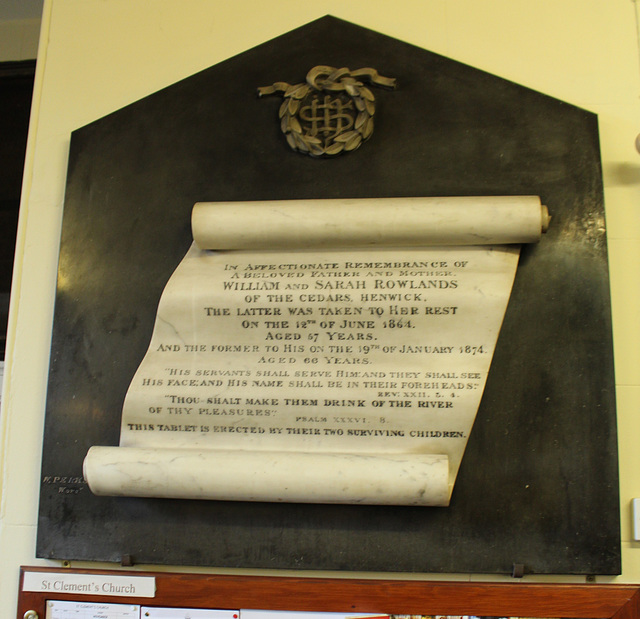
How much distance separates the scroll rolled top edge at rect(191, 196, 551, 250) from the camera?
60.5 inches

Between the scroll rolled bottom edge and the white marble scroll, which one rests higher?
the white marble scroll

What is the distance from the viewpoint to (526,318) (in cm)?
158

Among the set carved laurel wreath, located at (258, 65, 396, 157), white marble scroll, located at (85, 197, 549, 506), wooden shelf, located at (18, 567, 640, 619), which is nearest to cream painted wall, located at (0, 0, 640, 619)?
wooden shelf, located at (18, 567, 640, 619)

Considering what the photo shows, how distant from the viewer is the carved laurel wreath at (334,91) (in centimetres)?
172

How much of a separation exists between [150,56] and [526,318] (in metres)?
1.39

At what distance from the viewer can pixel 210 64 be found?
1910 mm

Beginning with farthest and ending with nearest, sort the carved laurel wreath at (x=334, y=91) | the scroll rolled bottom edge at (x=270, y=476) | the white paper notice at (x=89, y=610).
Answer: the carved laurel wreath at (x=334, y=91), the white paper notice at (x=89, y=610), the scroll rolled bottom edge at (x=270, y=476)

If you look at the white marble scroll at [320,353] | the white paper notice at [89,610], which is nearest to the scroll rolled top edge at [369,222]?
the white marble scroll at [320,353]

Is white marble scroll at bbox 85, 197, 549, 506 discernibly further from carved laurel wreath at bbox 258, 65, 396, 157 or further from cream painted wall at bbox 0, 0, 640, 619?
cream painted wall at bbox 0, 0, 640, 619

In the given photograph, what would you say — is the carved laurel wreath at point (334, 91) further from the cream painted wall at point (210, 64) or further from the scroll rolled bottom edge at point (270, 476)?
the scroll rolled bottom edge at point (270, 476)

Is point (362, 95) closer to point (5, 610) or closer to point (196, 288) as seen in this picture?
point (196, 288)

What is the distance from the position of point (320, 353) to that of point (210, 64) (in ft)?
3.25

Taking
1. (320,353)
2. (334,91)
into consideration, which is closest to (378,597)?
(320,353)

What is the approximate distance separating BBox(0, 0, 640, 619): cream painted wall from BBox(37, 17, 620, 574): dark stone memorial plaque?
0.08 metres
